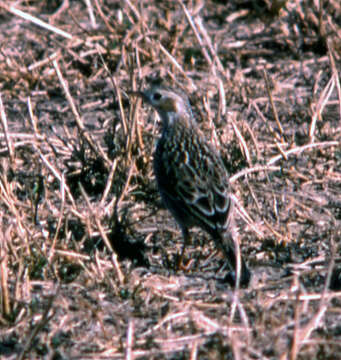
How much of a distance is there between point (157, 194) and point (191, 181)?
2.61 ft

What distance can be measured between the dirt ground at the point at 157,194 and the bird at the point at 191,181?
0.22 meters

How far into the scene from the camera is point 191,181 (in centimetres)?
574

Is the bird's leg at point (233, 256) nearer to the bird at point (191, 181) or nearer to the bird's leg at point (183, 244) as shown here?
the bird at point (191, 181)

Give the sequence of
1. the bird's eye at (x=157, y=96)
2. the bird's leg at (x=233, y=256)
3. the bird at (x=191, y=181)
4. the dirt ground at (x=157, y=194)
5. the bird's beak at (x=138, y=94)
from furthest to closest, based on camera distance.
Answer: the bird's eye at (x=157, y=96)
the bird's beak at (x=138, y=94)
the bird at (x=191, y=181)
the bird's leg at (x=233, y=256)
the dirt ground at (x=157, y=194)

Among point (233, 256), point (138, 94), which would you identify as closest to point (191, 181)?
point (233, 256)

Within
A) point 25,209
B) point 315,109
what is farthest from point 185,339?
point 315,109

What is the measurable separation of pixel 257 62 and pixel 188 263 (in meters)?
3.71

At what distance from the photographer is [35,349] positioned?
4688 millimetres

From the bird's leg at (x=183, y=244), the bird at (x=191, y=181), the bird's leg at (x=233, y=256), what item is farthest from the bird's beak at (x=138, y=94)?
the bird's leg at (x=233, y=256)

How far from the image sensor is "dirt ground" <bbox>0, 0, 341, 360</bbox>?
4.76 metres

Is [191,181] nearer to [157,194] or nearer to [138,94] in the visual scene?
[157,194]

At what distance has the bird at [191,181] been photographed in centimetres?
531

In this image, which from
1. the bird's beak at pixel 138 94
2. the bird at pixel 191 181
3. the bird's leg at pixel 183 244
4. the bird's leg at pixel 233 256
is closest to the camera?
the bird's leg at pixel 233 256

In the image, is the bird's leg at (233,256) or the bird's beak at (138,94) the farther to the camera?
the bird's beak at (138,94)
